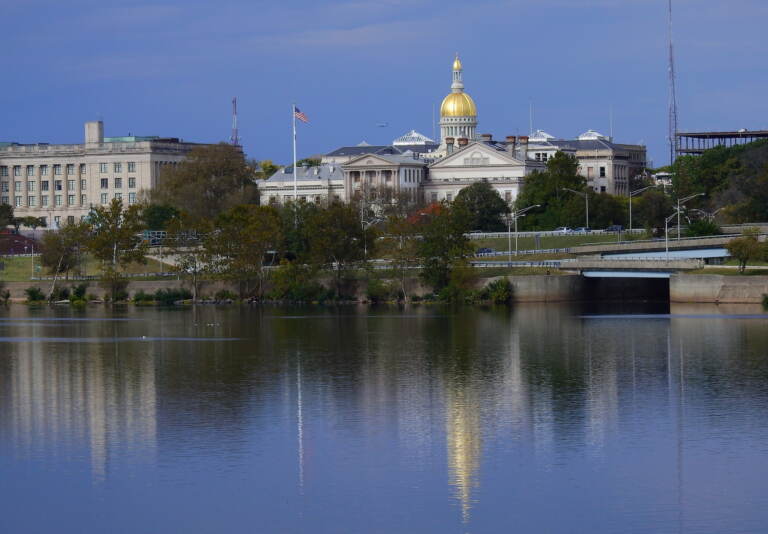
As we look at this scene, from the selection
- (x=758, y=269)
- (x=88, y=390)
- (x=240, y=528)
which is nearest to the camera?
(x=240, y=528)

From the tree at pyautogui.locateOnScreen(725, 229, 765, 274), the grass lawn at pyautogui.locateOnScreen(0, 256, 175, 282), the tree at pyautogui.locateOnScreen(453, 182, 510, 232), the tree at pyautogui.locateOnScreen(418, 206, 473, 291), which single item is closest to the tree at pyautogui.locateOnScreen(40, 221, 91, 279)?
the grass lawn at pyautogui.locateOnScreen(0, 256, 175, 282)

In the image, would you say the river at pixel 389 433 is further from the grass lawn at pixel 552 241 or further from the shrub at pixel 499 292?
the grass lawn at pixel 552 241

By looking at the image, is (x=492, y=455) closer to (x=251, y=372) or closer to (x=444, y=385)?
(x=444, y=385)

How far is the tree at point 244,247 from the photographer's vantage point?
123188 mm

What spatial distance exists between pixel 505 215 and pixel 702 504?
432 ft

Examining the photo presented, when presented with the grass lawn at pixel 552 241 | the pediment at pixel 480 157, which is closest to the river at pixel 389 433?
the grass lawn at pixel 552 241

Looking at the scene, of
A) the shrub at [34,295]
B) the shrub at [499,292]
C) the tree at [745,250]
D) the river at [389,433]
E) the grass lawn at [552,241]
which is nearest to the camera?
the river at [389,433]

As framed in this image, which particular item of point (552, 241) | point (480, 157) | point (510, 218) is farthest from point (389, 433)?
point (480, 157)

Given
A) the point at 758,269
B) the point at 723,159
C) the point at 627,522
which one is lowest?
the point at 627,522

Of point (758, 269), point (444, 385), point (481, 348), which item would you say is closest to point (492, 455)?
point (444, 385)

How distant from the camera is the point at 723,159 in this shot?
586 feet

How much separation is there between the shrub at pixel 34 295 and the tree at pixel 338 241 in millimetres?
23298

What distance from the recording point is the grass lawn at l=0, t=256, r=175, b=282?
136 meters

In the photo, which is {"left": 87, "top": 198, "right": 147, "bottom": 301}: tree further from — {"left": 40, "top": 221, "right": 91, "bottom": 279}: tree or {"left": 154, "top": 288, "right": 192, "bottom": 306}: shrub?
{"left": 154, "top": 288, "right": 192, "bottom": 306}: shrub
